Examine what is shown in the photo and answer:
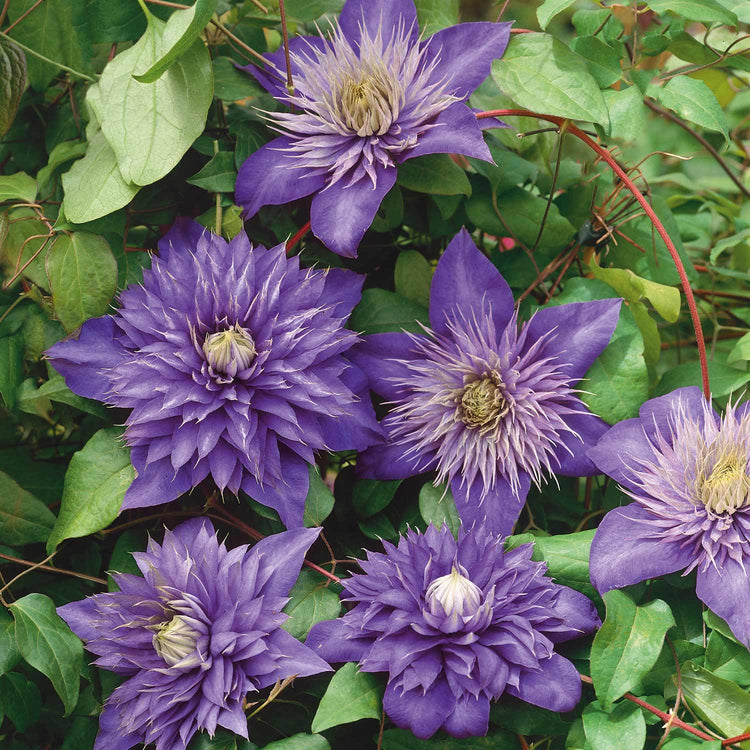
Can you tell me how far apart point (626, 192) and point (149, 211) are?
0.38 m

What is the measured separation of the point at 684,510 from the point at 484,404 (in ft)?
0.46

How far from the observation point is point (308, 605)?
1.66ft

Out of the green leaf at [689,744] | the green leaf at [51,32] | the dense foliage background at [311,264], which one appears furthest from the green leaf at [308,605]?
the green leaf at [51,32]

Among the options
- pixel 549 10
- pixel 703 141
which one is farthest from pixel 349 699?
pixel 703 141

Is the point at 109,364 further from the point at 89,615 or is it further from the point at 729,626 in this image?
the point at 729,626

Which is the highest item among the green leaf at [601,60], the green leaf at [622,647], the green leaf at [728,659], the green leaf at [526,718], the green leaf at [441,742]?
the green leaf at [601,60]

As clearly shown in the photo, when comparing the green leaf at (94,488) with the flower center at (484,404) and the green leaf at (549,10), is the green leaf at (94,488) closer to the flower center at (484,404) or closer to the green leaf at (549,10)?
the flower center at (484,404)

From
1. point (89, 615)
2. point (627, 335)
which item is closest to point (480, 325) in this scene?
point (627, 335)

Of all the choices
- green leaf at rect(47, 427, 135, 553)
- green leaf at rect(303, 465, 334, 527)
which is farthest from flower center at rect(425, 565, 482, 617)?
green leaf at rect(47, 427, 135, 553)

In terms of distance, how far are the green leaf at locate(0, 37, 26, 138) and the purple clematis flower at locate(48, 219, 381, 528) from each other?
0.53 feet

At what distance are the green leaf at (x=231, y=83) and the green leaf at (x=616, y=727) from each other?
1.52 feet

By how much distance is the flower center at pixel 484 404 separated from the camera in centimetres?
53

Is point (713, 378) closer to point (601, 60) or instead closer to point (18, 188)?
point (601, 60)

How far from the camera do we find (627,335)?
0.54m
